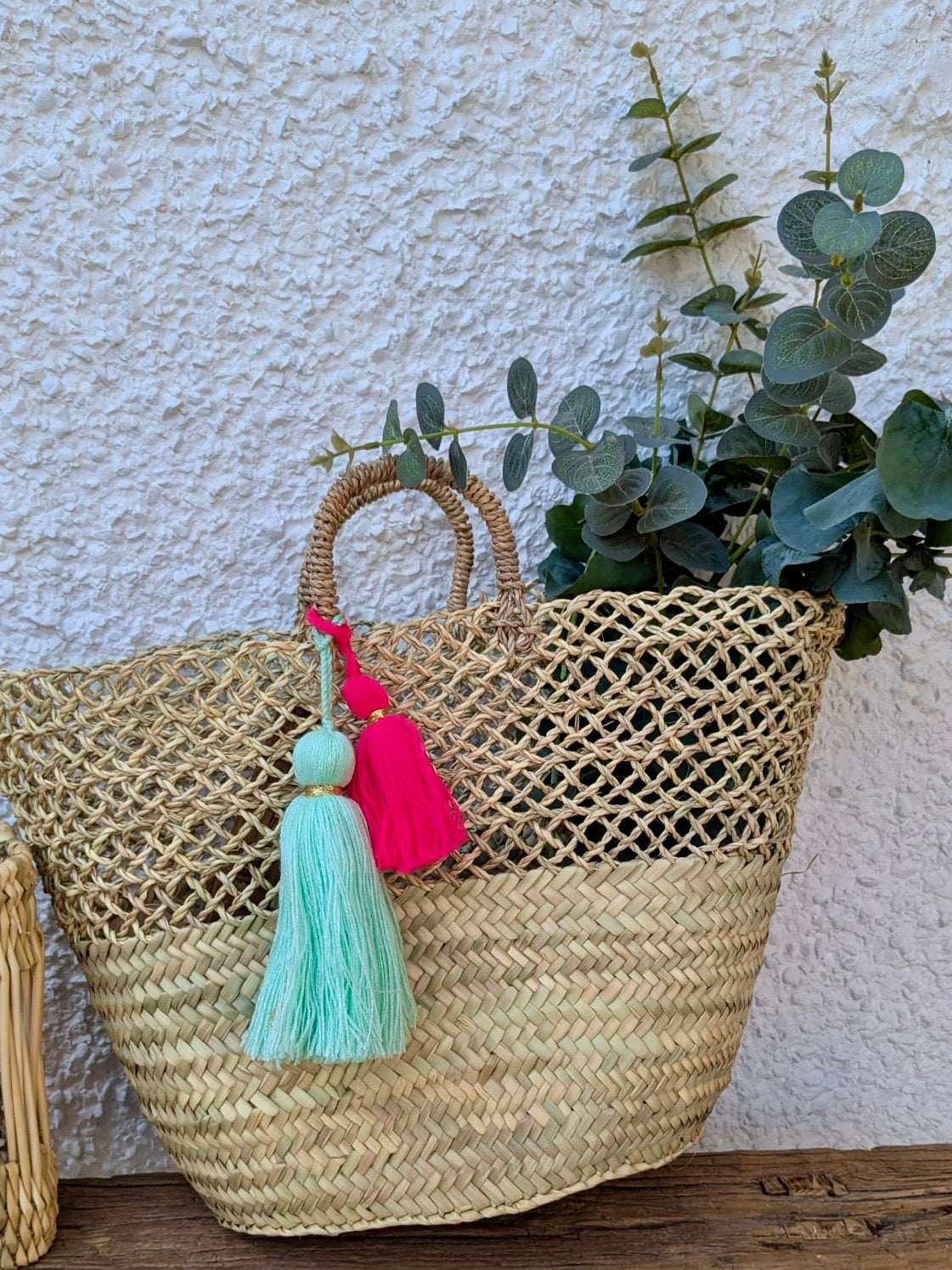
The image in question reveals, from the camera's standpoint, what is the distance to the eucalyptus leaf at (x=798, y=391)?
2.02 feet

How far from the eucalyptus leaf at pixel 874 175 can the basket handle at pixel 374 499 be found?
0.28 metres

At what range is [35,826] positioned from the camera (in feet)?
2.05

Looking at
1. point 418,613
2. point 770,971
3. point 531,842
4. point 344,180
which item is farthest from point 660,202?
point 770,971

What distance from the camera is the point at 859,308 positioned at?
57 cm

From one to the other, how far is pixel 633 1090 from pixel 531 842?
16 centimetres

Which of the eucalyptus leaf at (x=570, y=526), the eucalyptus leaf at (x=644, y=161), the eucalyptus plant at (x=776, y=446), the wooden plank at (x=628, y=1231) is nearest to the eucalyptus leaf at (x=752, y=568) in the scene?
the eucalyptus plant at (x=776, y=446)

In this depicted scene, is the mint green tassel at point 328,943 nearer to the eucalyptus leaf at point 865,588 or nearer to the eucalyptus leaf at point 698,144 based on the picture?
the eucalyptus leaf at point 865,588

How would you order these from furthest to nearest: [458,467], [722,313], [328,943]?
[722,313] → [458,467] → [328,943]

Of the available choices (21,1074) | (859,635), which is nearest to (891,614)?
(859,635)

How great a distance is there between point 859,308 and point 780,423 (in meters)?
0.09

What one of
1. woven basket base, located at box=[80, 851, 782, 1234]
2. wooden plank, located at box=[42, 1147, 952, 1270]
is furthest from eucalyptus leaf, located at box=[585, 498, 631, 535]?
wooden plank, located at box=[42, 1147, 952, 1270]

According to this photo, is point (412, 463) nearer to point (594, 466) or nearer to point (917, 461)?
point (594, 466)

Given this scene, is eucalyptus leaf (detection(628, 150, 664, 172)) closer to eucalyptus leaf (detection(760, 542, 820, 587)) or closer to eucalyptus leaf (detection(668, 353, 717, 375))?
eucalyptus leaf (detection(668, 353, 717, 375))

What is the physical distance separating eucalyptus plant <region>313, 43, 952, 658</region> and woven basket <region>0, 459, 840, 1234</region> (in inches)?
2.2
